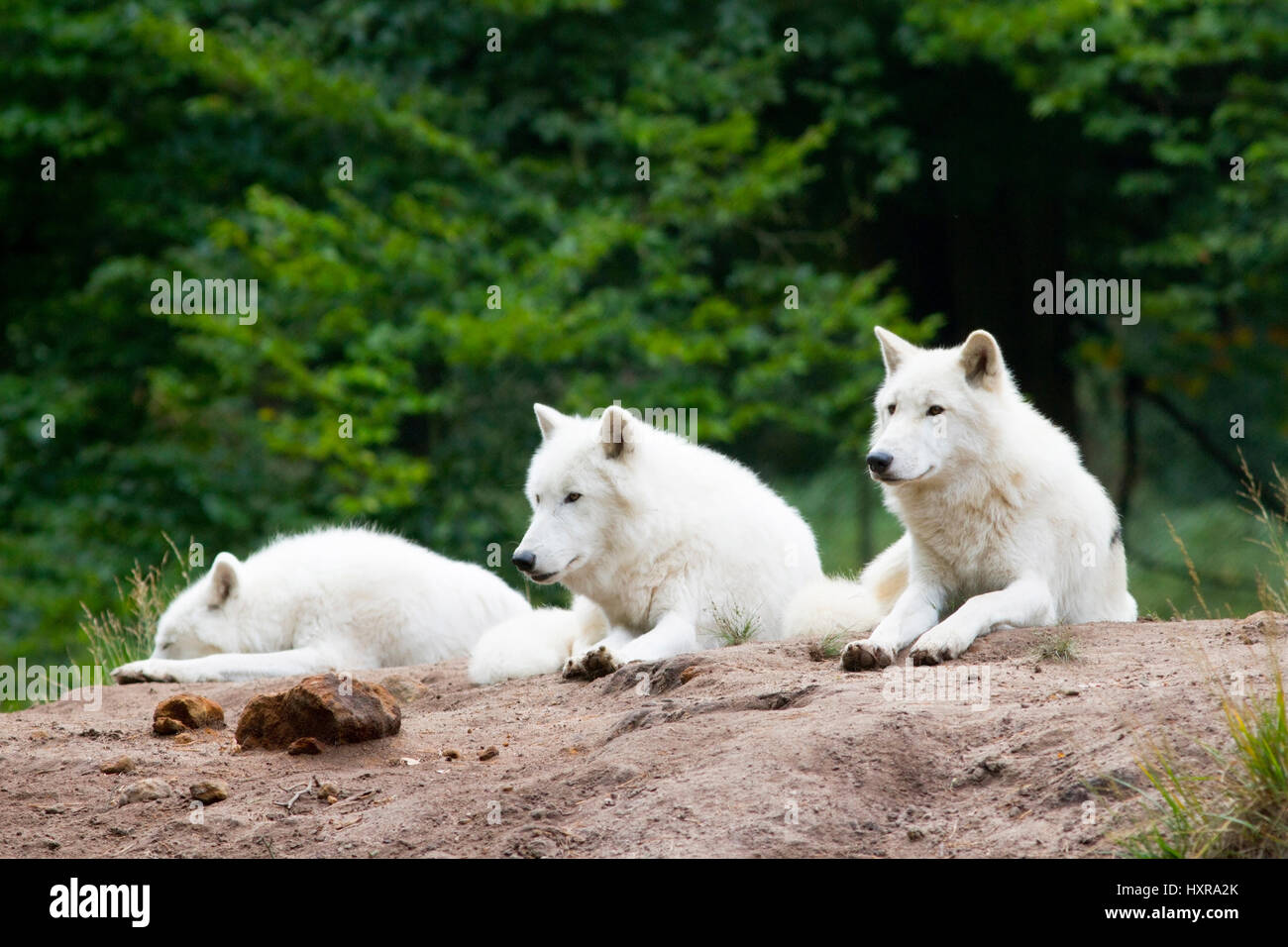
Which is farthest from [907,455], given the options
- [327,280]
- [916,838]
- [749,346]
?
[327,280]

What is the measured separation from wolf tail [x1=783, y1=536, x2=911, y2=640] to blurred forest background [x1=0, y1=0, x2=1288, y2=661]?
5.80 m

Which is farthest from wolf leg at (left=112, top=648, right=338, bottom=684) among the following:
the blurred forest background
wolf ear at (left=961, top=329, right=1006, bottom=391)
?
the blurred forest background

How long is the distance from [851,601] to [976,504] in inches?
28.8

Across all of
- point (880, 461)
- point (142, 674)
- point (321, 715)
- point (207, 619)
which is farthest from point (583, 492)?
point (142, 674)

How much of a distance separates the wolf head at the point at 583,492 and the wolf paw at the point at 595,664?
52 centimetres

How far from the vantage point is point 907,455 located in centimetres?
539

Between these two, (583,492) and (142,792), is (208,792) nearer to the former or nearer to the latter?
(142,792)

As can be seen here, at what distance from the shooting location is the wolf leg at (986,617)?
487 cm

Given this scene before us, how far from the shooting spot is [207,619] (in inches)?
291

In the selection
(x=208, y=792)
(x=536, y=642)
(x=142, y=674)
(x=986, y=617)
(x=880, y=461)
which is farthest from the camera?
(x=142, y=674)

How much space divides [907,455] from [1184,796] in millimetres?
2454

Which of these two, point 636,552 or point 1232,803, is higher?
point 636,552

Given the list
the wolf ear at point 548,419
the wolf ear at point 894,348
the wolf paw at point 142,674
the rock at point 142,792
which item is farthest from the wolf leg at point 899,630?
the wolf paw at point 142,674
